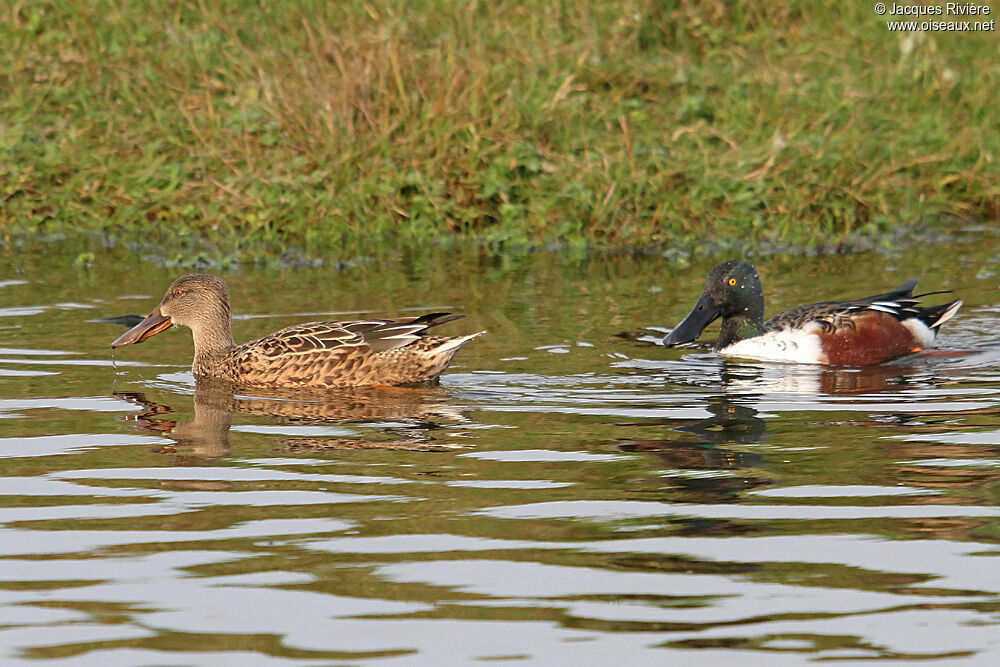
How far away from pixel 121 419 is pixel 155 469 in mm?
1060

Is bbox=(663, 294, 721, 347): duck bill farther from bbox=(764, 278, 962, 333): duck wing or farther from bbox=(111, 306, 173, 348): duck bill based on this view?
bbox=(111, 306, 173, 348): duck bill

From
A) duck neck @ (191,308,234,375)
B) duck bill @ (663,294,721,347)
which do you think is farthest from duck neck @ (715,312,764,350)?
duck neck @ (191,308,234,375)

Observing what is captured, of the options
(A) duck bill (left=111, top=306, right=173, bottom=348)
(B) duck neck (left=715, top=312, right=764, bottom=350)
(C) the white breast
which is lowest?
(C) the white breast

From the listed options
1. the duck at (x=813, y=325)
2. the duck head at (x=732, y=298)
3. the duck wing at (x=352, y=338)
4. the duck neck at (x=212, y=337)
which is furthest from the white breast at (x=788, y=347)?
the duck neck at (x=212, y=337)

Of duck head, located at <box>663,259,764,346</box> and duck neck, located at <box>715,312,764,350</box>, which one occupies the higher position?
duck head, located at <box>663,259,764,346</box>

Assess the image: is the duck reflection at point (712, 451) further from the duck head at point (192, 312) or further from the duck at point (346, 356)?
the duck head at point (192, 312)

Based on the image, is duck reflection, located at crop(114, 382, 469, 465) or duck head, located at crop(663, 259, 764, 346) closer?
duck reflection, located at crop(114, 382, 469, 465)

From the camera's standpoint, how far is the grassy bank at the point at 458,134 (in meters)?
12.1

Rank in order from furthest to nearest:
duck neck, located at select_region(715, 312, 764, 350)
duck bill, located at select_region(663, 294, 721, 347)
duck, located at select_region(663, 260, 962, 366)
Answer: duck neck, located at select_region(715, 312, 764, 350)
duck bill, located at select_region(663, 294, 721, 347)
duck, located at select_region(663, 260, 962, 366)

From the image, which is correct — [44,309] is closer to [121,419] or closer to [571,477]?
[121,419]

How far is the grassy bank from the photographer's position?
475 inches

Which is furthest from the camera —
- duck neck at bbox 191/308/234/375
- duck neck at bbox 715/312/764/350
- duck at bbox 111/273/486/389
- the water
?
duck neck at bbox 715/312/764/350

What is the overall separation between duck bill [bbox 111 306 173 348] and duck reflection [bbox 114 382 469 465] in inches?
25.4

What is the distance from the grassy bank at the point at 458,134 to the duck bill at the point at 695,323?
9.60 feet
